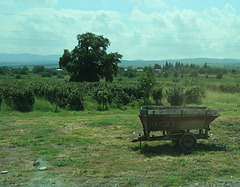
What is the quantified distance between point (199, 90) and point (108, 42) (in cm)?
2607

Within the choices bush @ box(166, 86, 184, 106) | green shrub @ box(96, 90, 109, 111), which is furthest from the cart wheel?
bush @ box(166, 86, 184, 106)

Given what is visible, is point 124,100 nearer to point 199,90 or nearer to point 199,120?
point 199,90

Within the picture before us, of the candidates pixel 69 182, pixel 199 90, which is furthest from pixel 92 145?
pixel 199 90

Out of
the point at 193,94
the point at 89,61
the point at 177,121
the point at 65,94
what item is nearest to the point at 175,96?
the point at 193,94

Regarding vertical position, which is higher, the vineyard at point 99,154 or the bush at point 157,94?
the bush at point 157,94

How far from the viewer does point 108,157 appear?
684 centimetres

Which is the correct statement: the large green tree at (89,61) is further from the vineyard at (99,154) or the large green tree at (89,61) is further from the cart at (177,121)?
the cart at (177,121)

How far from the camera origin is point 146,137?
7.62 meters

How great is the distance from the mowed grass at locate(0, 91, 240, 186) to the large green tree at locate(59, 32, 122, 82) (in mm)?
28356

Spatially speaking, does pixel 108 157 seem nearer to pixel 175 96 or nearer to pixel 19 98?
pixel 19 98

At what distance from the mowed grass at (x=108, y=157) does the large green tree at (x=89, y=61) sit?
28356 millimetres

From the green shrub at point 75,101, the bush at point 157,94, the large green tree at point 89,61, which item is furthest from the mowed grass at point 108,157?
the large green tree at point 89,61

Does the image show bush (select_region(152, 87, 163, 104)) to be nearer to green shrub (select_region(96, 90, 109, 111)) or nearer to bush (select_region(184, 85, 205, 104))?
bush (select_region(184, 85, 205, 104))

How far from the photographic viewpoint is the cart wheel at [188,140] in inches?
298
